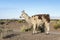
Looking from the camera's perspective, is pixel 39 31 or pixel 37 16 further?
pixel 39 31

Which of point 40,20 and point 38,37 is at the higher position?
point 40,20

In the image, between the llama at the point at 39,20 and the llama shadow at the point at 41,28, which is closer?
the llama at the point at 39,20

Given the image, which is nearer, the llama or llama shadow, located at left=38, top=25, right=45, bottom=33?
the llama

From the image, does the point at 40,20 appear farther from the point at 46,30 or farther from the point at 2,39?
the point at 2,39

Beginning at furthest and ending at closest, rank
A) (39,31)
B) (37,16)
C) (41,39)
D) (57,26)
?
(57,26) < (39,31) < (37,16) < (41,39)

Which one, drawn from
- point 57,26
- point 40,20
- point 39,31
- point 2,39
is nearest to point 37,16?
point 40,20

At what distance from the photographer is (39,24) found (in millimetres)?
25000

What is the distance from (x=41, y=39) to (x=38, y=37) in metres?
0.66

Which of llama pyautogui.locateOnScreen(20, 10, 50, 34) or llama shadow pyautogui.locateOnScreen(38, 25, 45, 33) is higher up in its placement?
llama pyautogui.locateOnScreen(20, 10, 50, 34)

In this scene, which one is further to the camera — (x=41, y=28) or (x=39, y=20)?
(x=41, y=28)

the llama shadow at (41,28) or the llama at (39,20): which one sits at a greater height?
the llama at (39,20)

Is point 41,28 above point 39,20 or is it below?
below

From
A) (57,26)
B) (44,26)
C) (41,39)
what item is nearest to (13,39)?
(41,39)

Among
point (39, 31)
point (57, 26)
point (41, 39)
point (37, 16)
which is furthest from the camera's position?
point (57, 26)
